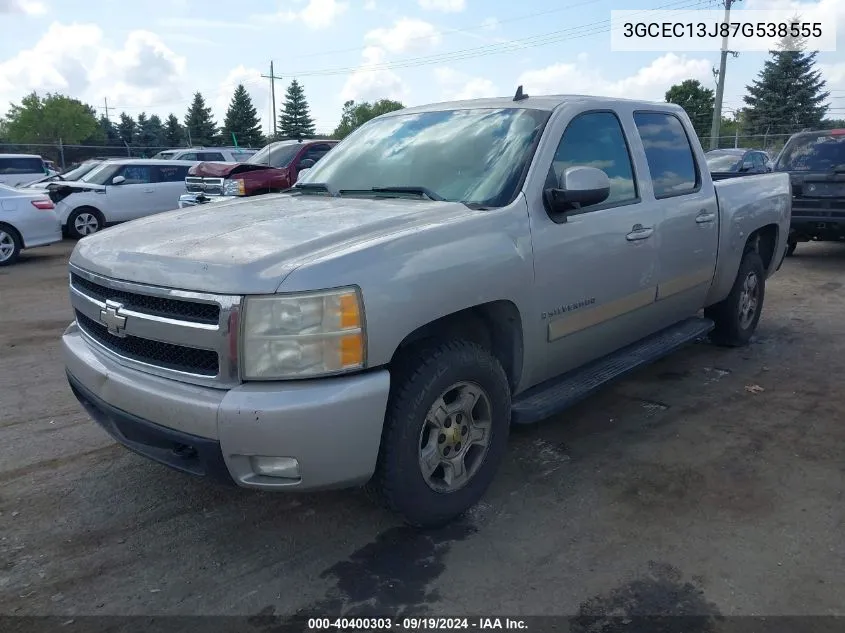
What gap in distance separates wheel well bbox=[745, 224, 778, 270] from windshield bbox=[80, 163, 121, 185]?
41.5 feet

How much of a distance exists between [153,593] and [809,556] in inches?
107

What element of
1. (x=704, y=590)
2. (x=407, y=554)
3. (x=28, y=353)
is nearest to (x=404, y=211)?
(x=407, y=554)

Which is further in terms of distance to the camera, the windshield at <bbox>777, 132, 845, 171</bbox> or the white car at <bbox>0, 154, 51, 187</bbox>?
the white car at <bbox>0, 154, 51, 187</bbox>

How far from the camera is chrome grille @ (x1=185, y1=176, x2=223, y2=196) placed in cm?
1205

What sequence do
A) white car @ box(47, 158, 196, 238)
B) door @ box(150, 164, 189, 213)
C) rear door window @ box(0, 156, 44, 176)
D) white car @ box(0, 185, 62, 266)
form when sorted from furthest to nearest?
rear door window @ box(0, 156, 44, 176) → door @ box(150, 164, 189, 213) → white car @ box(47, 158, 196, 238) → white car @ box(0, 185, 62, 266)

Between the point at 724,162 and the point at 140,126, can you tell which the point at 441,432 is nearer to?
the point at 724,162

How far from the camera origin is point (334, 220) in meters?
3.29

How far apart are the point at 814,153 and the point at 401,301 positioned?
33.0ft

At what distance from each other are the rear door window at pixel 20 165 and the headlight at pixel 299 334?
20.5 metres

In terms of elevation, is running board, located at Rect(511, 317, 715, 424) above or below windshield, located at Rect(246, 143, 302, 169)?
below

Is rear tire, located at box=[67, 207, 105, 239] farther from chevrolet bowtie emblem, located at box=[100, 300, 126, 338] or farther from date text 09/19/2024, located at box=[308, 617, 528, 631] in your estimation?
date text 09/19/2024, located at box=[308, 617, 528, 631]

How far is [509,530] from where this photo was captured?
3252 millimetres

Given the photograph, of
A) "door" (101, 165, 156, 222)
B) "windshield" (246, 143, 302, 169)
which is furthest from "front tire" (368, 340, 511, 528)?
"door" (101, 165, 156, 222)

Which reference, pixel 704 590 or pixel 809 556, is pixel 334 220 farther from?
pixel 809 556
